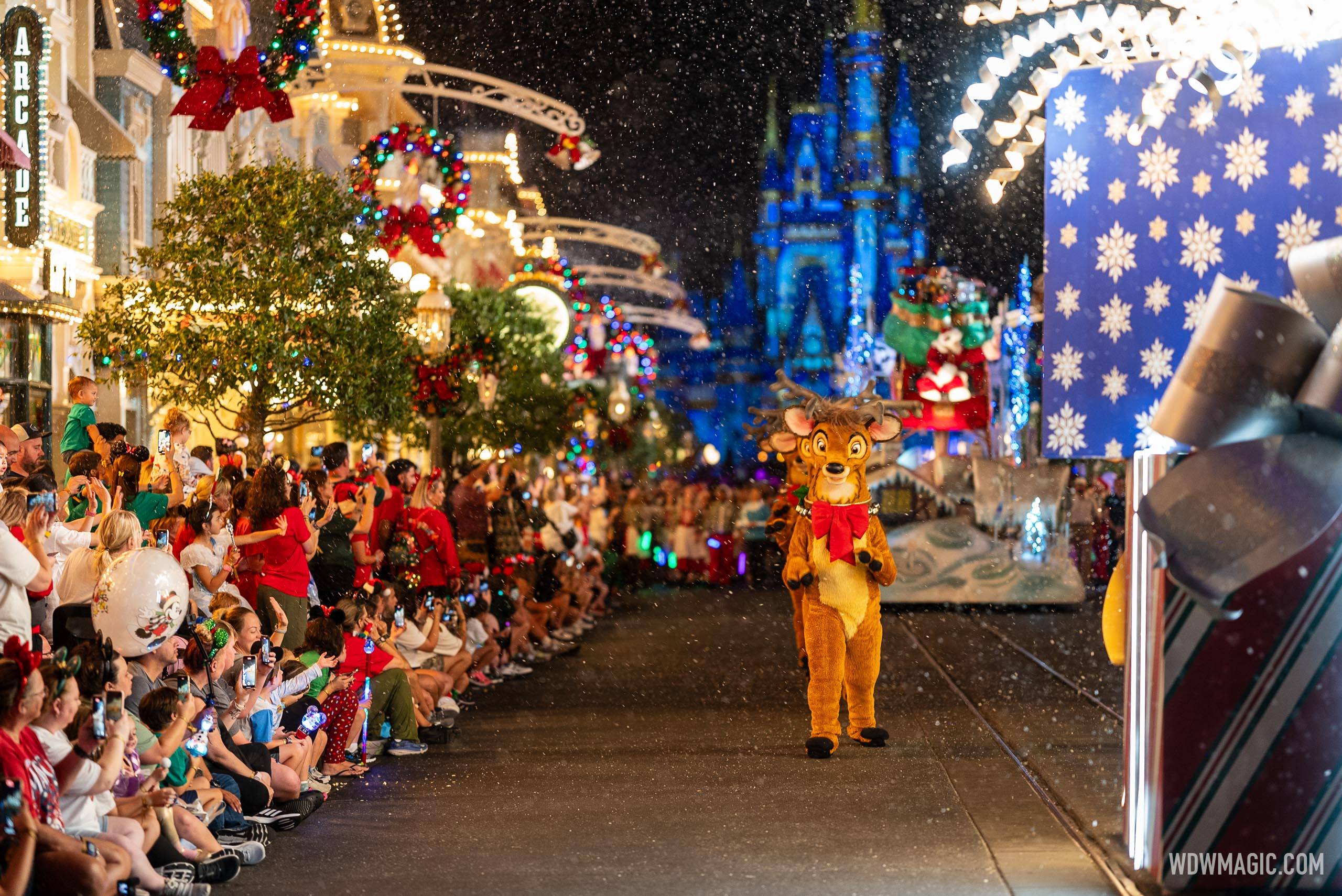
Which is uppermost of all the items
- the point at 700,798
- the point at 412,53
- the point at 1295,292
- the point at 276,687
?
the point at 412,53

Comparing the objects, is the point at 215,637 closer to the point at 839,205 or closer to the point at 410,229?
the point at 410,229

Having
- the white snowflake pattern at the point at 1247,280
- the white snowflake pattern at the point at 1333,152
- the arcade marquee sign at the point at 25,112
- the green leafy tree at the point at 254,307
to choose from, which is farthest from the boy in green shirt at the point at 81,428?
the white snowflake pattern at the point at 1333,152

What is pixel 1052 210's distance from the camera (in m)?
7.34

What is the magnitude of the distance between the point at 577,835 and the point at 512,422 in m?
19.5

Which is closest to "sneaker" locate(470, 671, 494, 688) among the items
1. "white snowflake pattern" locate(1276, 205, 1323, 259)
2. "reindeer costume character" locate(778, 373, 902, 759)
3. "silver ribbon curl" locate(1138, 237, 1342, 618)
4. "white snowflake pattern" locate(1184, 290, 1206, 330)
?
"reindeer costume character" locate(778, 373, 902, 759)

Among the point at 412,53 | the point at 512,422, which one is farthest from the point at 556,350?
the point at 412,53

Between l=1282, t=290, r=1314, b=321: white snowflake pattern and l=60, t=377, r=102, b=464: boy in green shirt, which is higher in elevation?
l=1282, t=290, r=1314, b=321: white snowflake pattern

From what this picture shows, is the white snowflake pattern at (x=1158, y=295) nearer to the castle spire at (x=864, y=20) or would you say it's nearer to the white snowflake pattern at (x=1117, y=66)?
the white snowflake pattern at (x=1117, y=66)

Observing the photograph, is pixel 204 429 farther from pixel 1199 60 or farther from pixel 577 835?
pixel 1199 60

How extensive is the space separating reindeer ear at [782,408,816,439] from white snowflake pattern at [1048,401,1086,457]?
302cm

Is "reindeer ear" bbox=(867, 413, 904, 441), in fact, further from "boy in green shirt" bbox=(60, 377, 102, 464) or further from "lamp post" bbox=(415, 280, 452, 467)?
"lamp post" bbox=(415, 280, 452, 467)

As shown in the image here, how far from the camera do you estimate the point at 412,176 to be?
53.2 ft

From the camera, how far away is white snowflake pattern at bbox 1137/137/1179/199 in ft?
22.3

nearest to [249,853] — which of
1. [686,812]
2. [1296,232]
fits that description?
[686,812]
